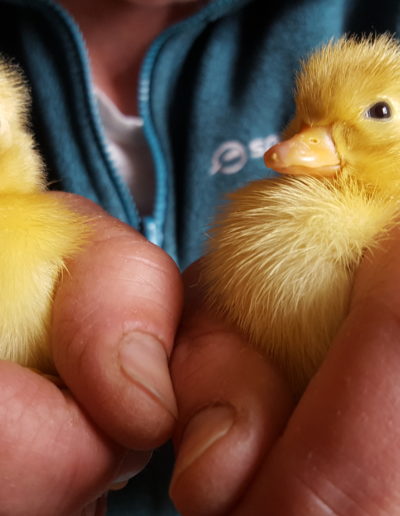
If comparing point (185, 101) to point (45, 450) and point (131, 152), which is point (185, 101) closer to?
point (131, 152)

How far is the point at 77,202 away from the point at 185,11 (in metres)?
0.49

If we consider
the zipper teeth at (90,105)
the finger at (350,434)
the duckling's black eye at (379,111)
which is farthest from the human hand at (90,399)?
the zipper teeth at (90,105)

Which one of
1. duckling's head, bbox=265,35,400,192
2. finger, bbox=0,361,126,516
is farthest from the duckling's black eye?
finger, bbox=0,361,126,516

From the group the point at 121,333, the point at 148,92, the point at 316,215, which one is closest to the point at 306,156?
the point at 316,215

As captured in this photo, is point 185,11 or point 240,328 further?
point 185,11

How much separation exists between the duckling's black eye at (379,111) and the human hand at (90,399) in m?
0.23

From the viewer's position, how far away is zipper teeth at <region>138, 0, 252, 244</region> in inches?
37.2

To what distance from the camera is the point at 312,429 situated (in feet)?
1.35

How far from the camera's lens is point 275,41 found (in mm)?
1036

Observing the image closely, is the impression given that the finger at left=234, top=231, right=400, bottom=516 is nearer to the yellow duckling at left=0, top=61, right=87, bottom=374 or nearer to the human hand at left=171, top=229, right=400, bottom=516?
the human hand at left=171, top=229, right=400, bottom=516

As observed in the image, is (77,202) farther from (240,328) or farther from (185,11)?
(185,11)

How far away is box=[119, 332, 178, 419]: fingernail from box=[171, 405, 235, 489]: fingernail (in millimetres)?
31

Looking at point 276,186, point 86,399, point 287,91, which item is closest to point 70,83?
point 287,91

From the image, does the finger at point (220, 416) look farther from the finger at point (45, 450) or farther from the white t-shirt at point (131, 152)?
the white t-shirt at point (131, 152)
